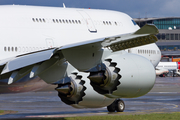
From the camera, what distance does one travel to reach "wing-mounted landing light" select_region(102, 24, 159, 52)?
8602 millimetres

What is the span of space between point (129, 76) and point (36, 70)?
2.98 meters

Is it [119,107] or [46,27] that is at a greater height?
[46,27]

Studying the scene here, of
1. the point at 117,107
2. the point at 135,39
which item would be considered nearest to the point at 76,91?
the point at 135,39

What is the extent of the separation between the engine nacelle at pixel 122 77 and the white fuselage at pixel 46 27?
461 cm

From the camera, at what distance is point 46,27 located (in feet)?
51.9

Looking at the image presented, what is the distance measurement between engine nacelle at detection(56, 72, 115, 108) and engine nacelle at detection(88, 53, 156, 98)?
1533mm

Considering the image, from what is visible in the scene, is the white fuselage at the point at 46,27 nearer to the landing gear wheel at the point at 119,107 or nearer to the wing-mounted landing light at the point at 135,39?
the landing gear wheel at the point at 119,107

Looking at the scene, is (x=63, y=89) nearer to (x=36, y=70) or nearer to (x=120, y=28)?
(x=36, y=70)

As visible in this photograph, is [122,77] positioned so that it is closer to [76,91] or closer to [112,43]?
[112,43]

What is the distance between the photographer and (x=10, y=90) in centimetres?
1436

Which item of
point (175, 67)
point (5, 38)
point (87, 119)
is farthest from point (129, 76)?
point (175, 67)

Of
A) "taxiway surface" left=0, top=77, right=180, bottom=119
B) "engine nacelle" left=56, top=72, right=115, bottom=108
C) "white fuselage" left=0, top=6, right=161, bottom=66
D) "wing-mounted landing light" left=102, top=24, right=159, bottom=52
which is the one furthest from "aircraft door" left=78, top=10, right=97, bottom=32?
A: "wing-mounted landing light" left=102, top=24, right=159, bottom=52

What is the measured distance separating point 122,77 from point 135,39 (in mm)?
2113

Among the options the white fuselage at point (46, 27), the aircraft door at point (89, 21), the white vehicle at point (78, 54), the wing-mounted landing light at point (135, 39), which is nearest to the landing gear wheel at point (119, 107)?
the white vehicle at point (78, 54)
